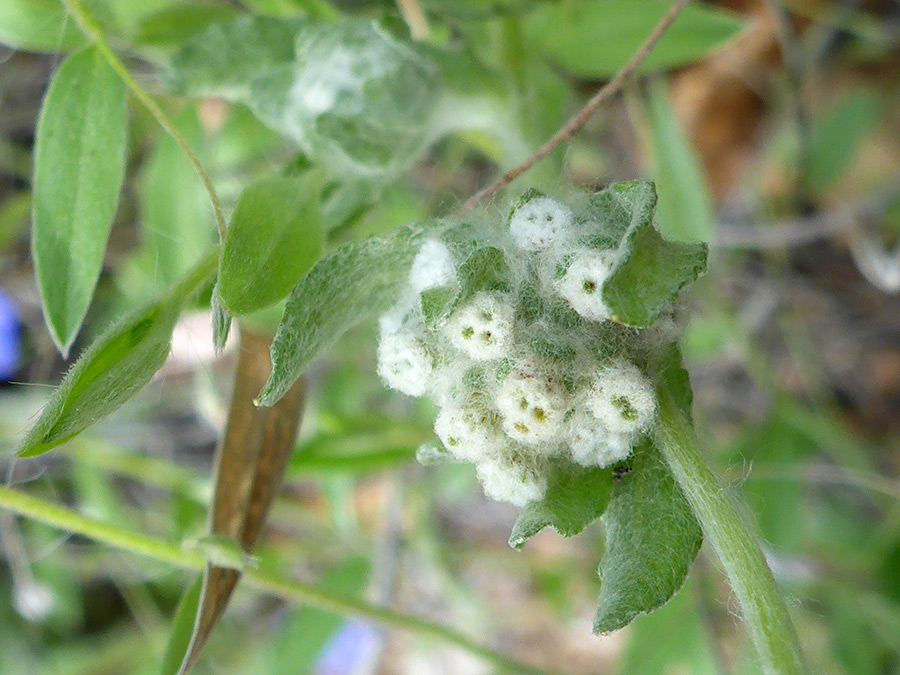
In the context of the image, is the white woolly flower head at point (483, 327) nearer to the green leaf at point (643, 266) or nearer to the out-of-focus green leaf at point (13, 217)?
the green leaf at point (643, 266)

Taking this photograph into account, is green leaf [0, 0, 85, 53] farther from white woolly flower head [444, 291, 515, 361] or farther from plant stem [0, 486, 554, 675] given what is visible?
white woolly flower head [444, 291, 515, 361]

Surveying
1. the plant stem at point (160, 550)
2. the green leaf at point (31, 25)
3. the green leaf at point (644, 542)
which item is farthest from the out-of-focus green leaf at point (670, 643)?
the green leaf at point (31, 25)

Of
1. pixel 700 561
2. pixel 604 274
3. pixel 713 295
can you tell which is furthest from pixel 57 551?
pixel 604 274

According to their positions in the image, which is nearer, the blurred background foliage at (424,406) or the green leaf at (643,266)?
the green leaf at (643,266)

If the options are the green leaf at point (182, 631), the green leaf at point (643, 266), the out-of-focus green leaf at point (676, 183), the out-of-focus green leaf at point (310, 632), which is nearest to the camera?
the green leaf at point (643, 266)

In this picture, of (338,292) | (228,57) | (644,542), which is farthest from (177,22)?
(644,542)

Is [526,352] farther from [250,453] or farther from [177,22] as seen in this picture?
[177,22]

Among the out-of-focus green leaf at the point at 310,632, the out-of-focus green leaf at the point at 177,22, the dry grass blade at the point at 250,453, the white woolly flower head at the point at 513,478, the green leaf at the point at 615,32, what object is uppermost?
the out-of-focus green leaf at the point at 177,22

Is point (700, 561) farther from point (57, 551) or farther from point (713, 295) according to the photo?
point (57, 551)
